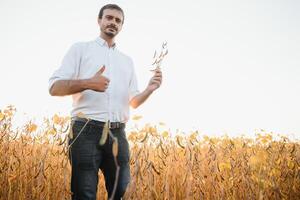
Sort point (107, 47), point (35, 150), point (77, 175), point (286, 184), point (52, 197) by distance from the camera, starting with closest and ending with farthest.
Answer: point (77, 175), point (107, 47), point (52, 197), point (286, 184), point (35, 150)


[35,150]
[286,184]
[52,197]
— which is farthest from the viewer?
[35,150]

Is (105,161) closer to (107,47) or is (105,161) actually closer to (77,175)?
(77,175)

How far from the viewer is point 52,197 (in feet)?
9.41

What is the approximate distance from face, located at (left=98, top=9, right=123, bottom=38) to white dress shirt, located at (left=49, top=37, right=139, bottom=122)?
0.29 ft

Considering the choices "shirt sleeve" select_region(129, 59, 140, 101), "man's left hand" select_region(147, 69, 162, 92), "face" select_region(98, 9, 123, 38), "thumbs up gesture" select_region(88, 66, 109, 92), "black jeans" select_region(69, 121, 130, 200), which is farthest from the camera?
"shirt sleeve" select_region(129, 59, 140, 101)

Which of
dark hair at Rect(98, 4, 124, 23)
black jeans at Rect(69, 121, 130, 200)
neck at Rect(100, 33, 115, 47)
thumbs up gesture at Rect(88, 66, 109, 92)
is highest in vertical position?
dark hair at Rect(98, 4, 124, 23)

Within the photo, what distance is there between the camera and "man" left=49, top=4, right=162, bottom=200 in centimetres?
197

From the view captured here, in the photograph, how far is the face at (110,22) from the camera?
7.81 ft

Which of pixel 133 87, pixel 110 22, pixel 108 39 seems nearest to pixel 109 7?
pixel 110 22

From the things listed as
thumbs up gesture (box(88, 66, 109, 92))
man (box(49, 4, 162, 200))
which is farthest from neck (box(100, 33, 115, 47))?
thumbs up gesture (box(88, 66, 109, 92))

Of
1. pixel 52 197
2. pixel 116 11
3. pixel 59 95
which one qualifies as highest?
pixel 116 11

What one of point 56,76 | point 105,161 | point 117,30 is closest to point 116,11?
point 117,30

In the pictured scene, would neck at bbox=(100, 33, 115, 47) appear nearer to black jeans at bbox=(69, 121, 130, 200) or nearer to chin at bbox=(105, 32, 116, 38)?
→ chin at bbox=(105, 32, 116, 38)

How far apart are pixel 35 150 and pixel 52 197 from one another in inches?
37.2
